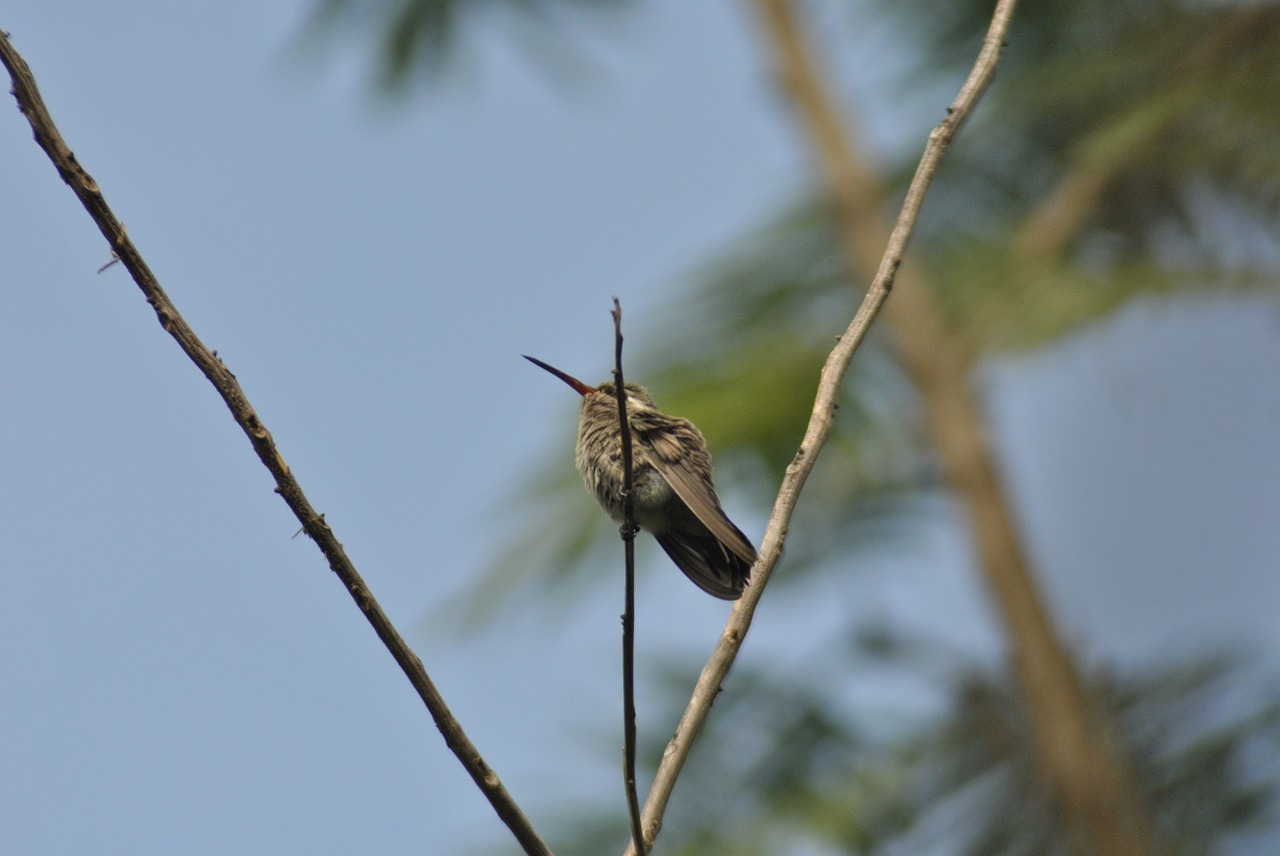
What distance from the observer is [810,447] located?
8.28 ft

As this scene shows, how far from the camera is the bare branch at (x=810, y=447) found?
2352 millimetres

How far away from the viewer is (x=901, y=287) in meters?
7.86

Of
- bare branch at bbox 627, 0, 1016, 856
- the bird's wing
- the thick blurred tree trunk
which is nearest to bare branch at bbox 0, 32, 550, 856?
bare branch at bbox 627, 0, 1016, 856

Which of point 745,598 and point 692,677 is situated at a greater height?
point 692,677

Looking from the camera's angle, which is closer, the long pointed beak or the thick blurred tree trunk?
the long pointed beak

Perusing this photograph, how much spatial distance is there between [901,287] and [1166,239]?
5.63 feet

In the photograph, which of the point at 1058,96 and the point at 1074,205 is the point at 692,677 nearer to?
the point at 1074,205

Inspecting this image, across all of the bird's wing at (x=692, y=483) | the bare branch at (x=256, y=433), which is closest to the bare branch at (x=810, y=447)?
the bare branch at (x=256, y=433)

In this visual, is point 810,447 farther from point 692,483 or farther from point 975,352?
point 975,352

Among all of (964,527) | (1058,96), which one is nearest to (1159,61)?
(1058,96)

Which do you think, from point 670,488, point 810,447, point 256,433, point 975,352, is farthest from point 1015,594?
point 256,433

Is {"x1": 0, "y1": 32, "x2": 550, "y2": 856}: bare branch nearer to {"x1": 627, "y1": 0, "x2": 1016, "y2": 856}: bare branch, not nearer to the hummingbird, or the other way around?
{"x1": 627, "y1": 0, "x2": 1016, "y2": 856}: bare branch

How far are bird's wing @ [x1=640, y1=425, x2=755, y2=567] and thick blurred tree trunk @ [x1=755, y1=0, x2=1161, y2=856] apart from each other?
400 centimetres

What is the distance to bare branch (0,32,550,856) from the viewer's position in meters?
1.86
